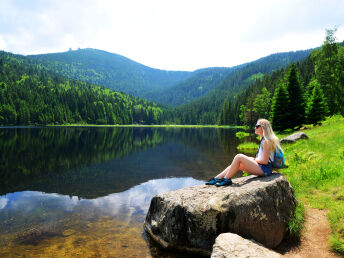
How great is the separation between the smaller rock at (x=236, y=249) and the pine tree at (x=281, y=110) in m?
39.7

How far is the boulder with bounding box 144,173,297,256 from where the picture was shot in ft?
20.3

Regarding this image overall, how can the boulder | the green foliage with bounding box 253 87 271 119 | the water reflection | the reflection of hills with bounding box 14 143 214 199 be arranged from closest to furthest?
the boulder
the water reflection
the reflection of hills with bounding box 14 143 214 199
the green foliage with bounding box 253 87 271 119

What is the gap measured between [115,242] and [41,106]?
14483 cm

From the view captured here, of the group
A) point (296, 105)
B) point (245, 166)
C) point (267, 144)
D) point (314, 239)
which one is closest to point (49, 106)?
point (296, 105)

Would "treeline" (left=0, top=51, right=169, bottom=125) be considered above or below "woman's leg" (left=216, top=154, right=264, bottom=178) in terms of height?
above

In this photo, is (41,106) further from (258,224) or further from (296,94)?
(258,224)

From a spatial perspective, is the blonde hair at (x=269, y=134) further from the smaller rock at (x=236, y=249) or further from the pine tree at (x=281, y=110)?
the pine tree at (x=281, y=110)

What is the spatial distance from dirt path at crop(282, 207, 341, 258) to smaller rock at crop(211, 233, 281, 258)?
1.21 meters

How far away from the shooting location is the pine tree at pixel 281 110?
132ft

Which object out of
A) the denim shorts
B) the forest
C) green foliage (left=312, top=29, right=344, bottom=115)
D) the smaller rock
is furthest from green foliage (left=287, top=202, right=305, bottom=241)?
green foliage (left=312, top=29, right=344, bottom=115)

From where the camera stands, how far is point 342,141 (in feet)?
47.1

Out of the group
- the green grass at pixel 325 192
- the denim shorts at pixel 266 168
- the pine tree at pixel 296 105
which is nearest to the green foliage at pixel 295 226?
the green grass at pixel 325 192

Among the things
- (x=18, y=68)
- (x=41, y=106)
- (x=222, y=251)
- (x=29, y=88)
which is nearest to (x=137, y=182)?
(x=222, y=251)

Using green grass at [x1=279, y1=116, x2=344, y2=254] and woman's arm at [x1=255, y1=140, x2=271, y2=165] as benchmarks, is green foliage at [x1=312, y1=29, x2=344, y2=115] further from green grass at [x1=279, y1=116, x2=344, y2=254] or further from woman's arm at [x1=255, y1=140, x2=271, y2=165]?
woman's arm at [x1=255, y1=140, x2=271, y2=165]
